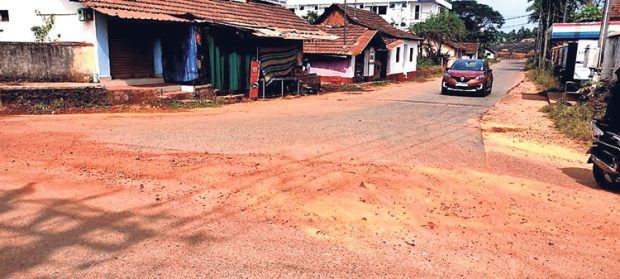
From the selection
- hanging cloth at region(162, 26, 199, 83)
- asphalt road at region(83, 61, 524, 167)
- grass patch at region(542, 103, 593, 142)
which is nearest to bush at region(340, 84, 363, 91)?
asphalt road at region(83, 61, 524, 167)

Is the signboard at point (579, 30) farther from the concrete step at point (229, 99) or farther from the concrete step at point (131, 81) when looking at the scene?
the concrete step at point (131, 81)

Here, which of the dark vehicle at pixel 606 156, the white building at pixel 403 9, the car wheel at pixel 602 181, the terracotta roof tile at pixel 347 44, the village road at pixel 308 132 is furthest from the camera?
the white building at pixel 403 9

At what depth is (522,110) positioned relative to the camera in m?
14.5

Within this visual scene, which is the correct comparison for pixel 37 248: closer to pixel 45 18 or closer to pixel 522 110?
pixel 45 18

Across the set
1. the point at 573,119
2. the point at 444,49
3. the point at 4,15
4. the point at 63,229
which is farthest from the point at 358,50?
the point at 444,49

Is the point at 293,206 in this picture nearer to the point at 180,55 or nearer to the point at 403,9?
A: the point at 180,55

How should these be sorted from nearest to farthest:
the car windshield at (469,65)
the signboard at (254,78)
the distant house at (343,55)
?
the signboard at (254,78), the car windshield at (469,65), the distant house at (343,55)

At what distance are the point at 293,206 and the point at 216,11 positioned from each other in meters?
13.7

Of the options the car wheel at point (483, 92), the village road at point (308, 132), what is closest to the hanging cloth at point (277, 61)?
the village road at point (308, 132)

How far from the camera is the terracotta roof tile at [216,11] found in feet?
43.7

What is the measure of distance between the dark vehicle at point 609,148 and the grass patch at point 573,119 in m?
3.47

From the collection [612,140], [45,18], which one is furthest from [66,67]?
[612,140]

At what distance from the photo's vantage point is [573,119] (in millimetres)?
11234

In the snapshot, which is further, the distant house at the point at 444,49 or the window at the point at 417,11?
the window at the point at 417,11
